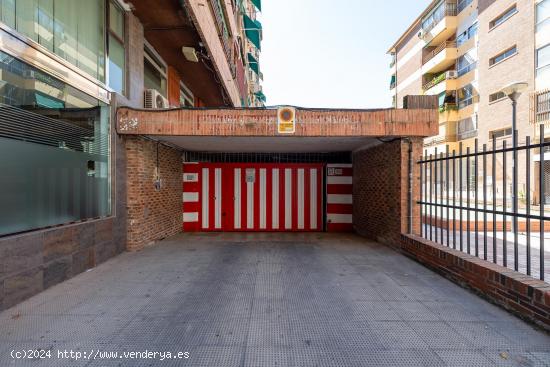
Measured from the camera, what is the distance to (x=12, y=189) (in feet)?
12.0

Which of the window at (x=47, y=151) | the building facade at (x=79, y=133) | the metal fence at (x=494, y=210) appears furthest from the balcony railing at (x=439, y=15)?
the window at (x=47, y=151)

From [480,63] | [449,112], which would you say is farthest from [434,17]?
[449,112]

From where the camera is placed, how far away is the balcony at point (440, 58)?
84.1ft

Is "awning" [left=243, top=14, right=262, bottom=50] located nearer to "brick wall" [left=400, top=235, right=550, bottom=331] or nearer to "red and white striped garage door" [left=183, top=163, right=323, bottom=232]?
"red and white striped garage door" [left=183, top=163, right=323, bottom=232]

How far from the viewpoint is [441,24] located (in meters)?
25.8

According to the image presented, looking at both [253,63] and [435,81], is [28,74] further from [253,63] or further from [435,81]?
[435,81]

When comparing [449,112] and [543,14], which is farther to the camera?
[449,112]

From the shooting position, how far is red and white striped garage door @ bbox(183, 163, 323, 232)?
961cm

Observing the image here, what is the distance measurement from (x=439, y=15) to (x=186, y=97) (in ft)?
90.4

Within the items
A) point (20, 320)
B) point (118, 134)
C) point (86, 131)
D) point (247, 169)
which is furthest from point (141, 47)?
point (20, 320)

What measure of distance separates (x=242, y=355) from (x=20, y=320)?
108 inches

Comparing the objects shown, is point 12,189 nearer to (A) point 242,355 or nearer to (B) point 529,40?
(A) point 242,355

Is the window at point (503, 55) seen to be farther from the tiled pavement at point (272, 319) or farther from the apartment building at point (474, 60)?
the tiled pavement at point (272, 319)

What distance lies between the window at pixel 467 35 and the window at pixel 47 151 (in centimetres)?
2953
